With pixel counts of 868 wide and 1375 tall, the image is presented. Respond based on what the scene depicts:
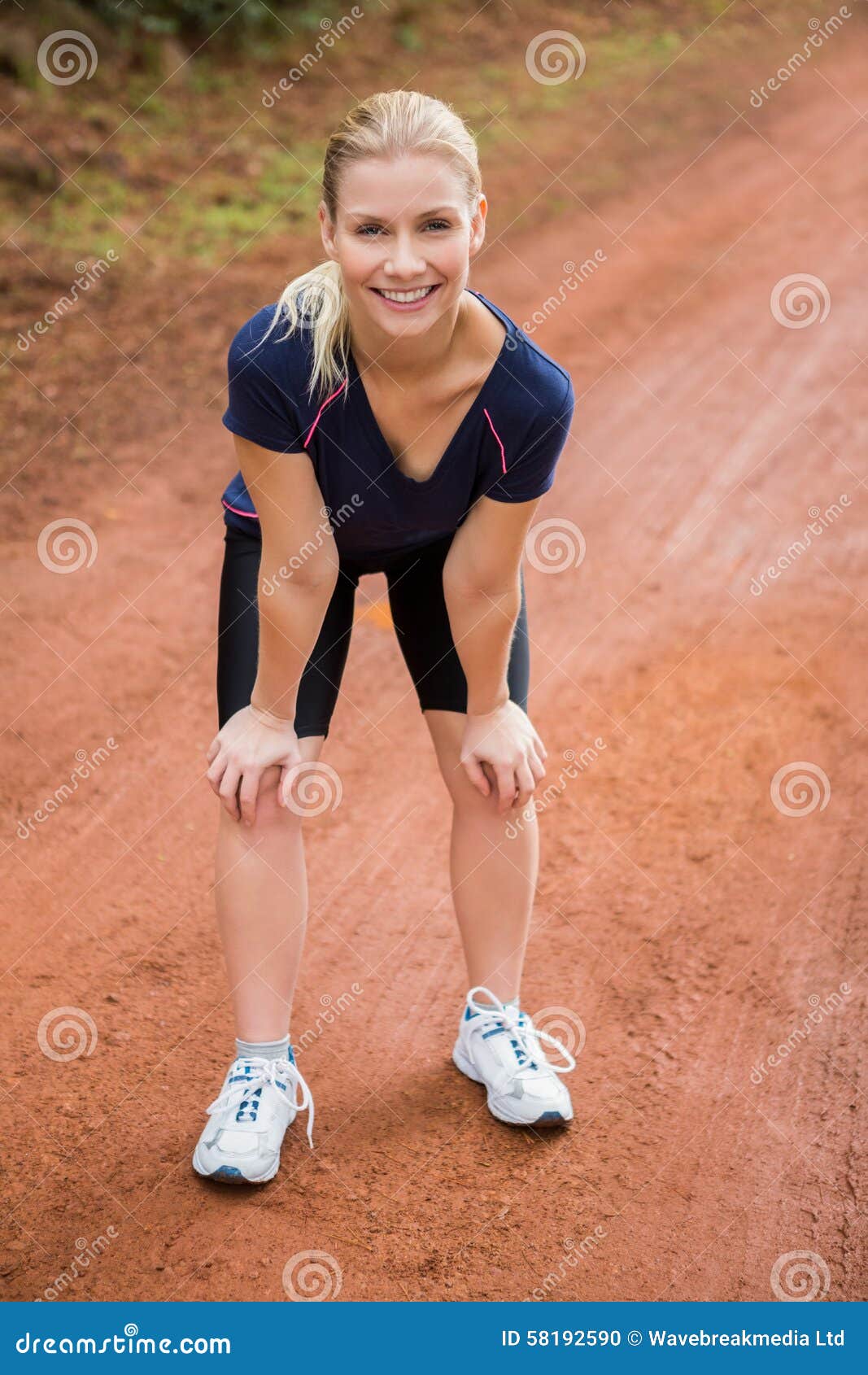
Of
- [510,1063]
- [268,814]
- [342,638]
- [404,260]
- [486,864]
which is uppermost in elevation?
[404,260]

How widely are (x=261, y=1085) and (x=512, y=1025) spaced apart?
590 mm

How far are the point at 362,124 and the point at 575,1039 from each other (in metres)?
2.10

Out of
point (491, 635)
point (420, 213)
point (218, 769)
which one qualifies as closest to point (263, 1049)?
point (218, 769)

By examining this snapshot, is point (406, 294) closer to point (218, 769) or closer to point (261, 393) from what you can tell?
point (261, 393)

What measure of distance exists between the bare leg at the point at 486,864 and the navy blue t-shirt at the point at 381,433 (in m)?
0.51

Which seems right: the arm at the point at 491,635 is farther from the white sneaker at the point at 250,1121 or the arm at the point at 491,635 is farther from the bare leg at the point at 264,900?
the white sneaker at the point at 250,1121

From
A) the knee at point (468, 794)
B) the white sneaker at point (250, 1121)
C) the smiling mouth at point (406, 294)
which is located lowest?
the white sneaker at point (250, 1121)

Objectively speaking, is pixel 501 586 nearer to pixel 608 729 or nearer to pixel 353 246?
pixel 353 246

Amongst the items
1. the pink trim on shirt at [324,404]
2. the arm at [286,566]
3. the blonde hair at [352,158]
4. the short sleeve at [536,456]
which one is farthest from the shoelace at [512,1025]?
the blonde hair at [352,158]

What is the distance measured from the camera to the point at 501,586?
2.40 metres

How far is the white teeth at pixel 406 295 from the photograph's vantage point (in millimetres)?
2158

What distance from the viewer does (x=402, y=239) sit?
2.11 m

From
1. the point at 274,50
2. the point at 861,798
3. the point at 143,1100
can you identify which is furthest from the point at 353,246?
the point at 274,50

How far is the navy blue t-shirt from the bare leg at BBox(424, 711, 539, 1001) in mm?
507
